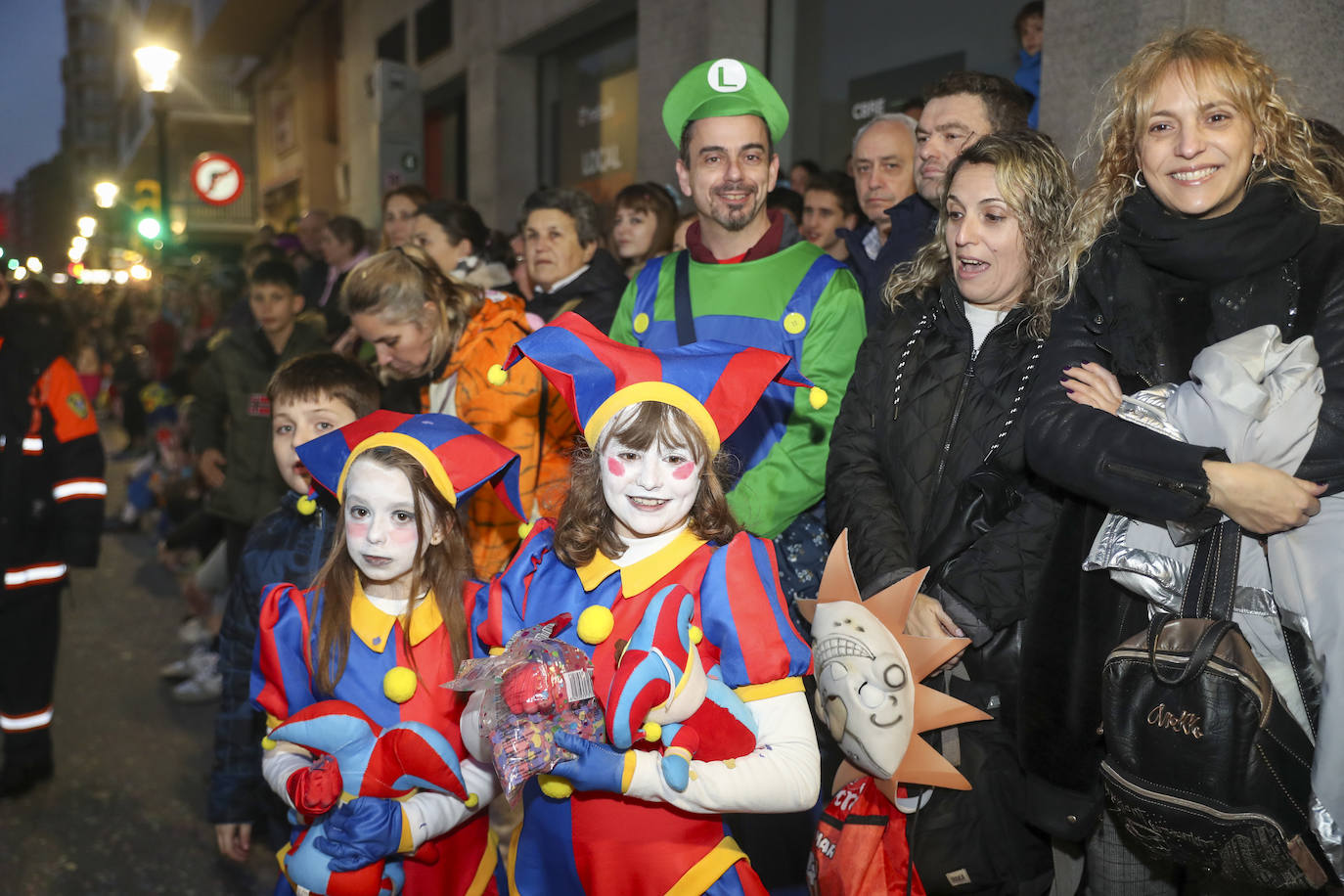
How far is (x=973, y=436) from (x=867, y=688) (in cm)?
69

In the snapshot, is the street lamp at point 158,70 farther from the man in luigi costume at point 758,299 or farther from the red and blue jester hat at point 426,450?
the red and blue jester hat at point 426,450

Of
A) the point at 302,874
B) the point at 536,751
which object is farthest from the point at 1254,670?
the point at 302,874

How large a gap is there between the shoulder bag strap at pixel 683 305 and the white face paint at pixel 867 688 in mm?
1087

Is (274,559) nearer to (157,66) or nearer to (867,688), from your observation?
(867,688)

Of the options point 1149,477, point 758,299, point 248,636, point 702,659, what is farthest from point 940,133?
point 248,636

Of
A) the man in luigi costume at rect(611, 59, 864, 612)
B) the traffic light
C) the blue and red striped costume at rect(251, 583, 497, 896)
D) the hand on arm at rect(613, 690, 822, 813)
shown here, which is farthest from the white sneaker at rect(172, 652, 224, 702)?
the traffic light

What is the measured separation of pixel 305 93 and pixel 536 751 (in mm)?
20799

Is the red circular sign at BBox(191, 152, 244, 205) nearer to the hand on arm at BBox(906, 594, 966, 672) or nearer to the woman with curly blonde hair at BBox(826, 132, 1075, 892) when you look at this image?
the woman with curly blonde hair at BBox(826, 132, 1075, 892)

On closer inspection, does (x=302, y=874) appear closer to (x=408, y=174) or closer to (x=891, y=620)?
(x=891, y=620)

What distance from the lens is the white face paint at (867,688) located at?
2293mm

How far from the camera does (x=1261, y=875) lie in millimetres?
2029

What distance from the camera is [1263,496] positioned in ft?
6.59

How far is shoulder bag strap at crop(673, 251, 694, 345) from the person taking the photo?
123 inches

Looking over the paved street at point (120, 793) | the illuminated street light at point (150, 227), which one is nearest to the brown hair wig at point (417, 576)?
the paved street at point (120, 793)
